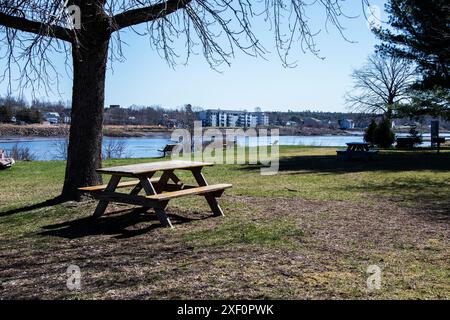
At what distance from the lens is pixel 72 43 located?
718cm

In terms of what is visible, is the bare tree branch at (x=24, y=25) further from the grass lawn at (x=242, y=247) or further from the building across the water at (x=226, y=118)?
the building across the water at (x=226, y=118)

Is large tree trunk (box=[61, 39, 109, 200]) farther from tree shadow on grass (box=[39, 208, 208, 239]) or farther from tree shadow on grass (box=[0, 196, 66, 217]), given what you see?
tree shadow on grass (box=[39, 208, 208, 239])

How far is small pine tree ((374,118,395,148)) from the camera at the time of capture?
27.5 m

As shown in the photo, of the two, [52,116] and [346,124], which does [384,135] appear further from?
[52,116]

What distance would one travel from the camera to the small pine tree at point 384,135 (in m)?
27.5

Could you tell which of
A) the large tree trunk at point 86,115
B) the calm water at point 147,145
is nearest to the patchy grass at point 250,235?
the large tree trunk at point 86,115

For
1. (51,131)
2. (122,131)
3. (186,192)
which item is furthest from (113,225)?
(122,131)

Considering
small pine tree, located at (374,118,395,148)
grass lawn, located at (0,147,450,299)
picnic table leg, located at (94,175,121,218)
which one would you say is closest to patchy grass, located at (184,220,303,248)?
grass lawn, located at (0,147,450,299)

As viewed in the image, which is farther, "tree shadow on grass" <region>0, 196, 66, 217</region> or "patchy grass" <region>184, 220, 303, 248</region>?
"tree shadow on grass" <region>0, 196, 66, 217</region>

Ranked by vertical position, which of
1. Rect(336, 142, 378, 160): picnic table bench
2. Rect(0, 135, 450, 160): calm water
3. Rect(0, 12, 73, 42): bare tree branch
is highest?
Rect(0, 12, 73, 42): bare tree branch

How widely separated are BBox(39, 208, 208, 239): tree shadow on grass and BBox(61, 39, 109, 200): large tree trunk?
3.14ft

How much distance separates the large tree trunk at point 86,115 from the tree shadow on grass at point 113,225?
956 mm
